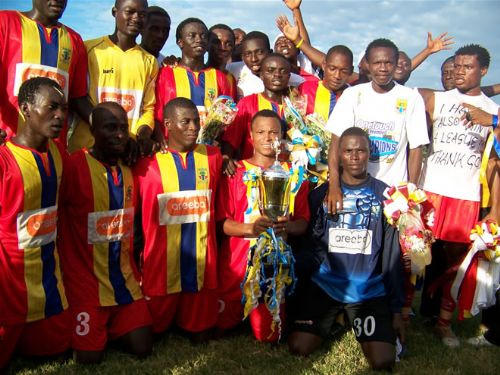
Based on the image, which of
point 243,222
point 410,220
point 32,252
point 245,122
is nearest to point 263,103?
point 245,122

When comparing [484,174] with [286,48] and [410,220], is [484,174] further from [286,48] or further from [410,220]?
[286,48]

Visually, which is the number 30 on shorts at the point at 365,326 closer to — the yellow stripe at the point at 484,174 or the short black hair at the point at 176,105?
the yellow stripe at the point at 484,174

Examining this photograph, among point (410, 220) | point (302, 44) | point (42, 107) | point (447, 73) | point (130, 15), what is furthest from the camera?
point (302, 44)

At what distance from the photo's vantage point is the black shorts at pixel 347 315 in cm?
404

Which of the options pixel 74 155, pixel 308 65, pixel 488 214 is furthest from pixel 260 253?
pixel 308 65

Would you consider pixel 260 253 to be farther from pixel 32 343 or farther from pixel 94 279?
pixel 32 343

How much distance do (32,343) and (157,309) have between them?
100 cm

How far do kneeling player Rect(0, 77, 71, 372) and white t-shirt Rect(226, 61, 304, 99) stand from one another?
96.5 inches

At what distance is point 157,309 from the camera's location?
4.21 m

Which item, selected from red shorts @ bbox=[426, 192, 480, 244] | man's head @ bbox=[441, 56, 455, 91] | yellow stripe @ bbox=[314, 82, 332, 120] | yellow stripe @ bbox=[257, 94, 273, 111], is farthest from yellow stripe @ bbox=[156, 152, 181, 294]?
man's head @ bbox=[441, 56, 455, 91]

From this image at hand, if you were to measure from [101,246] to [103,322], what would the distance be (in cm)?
62

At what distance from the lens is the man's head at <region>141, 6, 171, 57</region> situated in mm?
5141

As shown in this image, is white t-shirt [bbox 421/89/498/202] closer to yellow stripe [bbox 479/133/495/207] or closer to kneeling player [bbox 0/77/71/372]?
yellow stripe [bbox 479/133/495/207]

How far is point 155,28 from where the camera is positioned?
516cm
